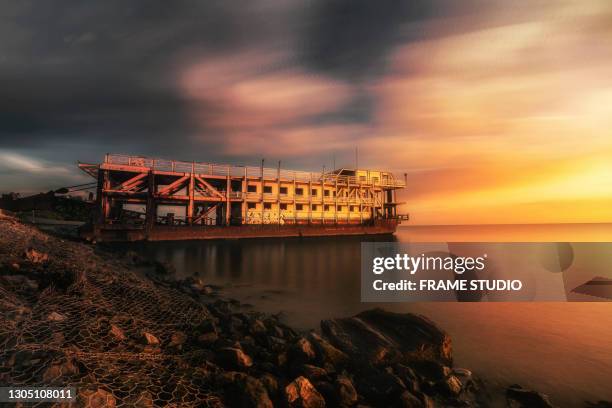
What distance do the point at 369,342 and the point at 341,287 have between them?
8112 mm

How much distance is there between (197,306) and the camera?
7297mm

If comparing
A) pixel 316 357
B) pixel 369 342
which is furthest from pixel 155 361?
pixel 369 342

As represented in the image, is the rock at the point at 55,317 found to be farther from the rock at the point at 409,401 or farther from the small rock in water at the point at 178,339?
the rock at the point at 409,401

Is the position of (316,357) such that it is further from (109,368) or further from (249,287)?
(249,287)

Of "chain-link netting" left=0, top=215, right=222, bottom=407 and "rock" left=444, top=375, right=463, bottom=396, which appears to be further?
"rock" left=444, top=375, right=463, bottom=396

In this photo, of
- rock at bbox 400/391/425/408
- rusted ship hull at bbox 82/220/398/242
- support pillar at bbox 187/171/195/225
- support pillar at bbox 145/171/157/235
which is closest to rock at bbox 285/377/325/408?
rock at bbox 400/391/425/408


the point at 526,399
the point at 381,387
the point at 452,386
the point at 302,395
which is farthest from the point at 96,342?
the point at 526,399

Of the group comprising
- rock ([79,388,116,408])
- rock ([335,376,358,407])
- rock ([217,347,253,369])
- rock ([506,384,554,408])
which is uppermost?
rock ([79,388,116,408])

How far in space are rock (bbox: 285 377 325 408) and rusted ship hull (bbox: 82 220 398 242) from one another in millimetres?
31214

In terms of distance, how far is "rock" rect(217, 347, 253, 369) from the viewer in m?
4.66

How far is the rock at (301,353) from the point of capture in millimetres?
5184

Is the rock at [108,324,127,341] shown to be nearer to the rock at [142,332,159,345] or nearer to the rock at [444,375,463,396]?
the rock at [142,332,159,345]

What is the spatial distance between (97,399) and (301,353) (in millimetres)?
3164

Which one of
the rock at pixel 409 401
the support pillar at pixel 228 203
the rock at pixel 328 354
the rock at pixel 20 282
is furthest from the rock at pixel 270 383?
the support pillar at pixel 228 203
